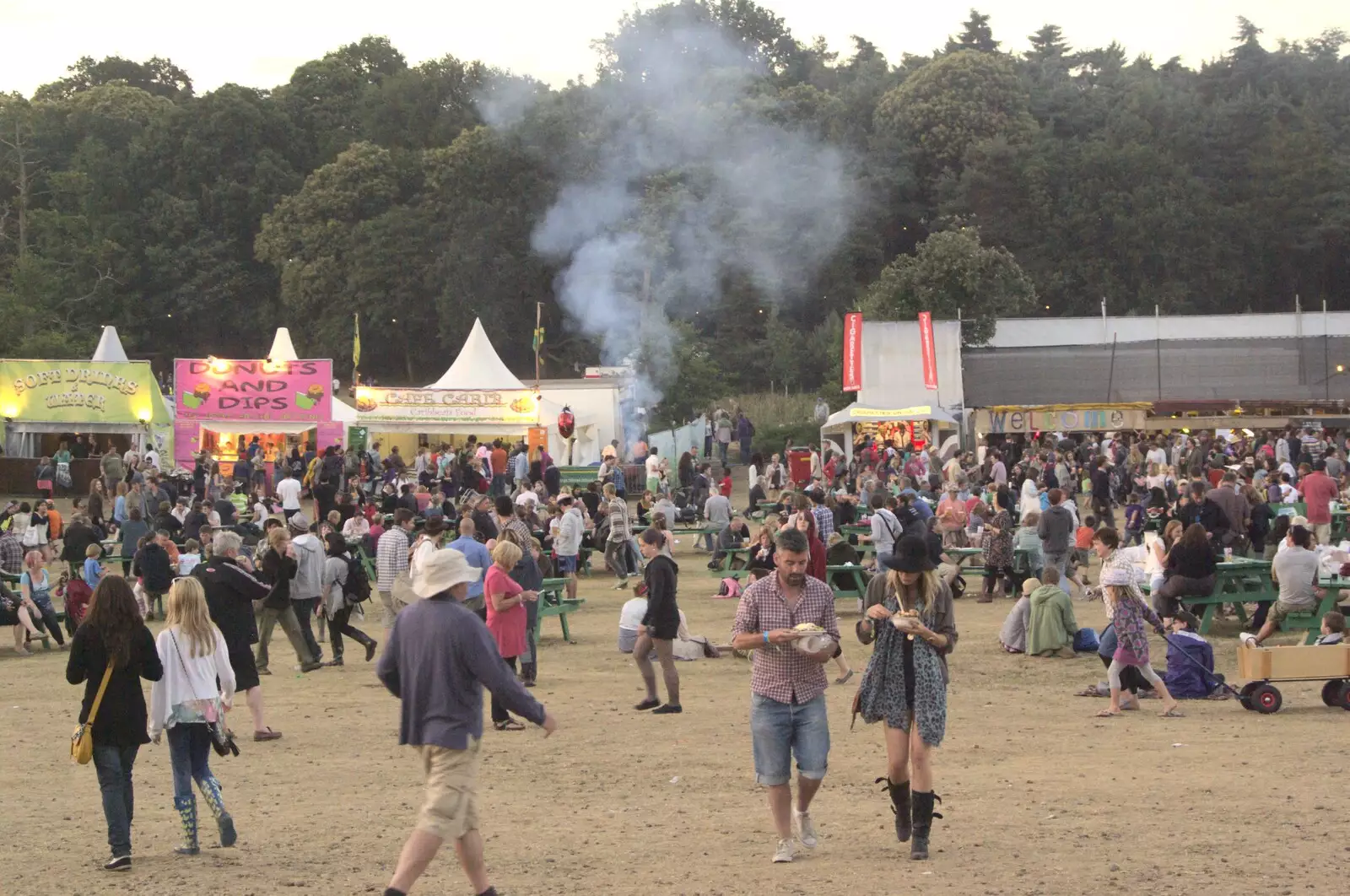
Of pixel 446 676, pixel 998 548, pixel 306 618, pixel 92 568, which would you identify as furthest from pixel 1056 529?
pixel 446 676

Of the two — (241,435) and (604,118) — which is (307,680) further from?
(604,118)

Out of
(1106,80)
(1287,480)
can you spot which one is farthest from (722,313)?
(1287,480)

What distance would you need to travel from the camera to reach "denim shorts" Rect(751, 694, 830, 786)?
689cm

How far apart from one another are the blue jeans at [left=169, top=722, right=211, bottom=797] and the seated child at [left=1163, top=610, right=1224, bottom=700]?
6616mm

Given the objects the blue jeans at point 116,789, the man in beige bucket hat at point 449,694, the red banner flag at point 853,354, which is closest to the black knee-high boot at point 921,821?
the man in beige bucket hat at point 449,694

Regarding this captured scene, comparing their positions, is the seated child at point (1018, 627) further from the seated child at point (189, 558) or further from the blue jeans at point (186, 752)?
the blue jeans at point (186, 752)

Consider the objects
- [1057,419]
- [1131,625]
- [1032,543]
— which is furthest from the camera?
[1057,419]

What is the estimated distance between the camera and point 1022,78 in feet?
206

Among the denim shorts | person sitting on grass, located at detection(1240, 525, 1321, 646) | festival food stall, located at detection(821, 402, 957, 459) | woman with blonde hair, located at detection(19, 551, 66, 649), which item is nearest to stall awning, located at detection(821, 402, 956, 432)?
festival food stall, located at detection(821, 402, 957, 459)

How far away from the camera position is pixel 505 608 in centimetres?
1117

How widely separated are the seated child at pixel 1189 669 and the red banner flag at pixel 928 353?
Result: 85.1ft

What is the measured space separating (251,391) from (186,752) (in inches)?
1054

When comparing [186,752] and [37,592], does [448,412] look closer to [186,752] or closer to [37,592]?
[37,592]

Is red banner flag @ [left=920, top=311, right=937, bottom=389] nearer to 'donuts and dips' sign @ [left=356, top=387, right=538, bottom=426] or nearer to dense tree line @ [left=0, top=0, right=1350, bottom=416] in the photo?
'donuts and dips' sign @ [left=356, top=387, right=538, bottom=426]
